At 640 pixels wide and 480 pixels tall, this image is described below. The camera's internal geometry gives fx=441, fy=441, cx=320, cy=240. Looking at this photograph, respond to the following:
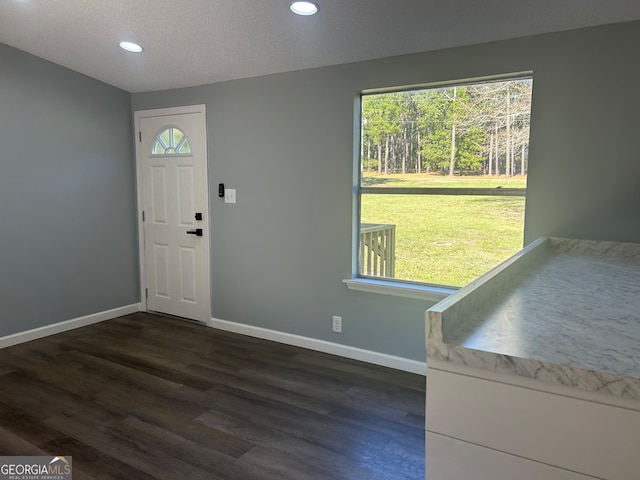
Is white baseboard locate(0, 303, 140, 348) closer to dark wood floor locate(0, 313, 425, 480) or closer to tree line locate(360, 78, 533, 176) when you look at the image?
dark wood floor locate(0, 313, 425, 480)

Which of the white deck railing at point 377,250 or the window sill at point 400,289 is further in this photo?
the white deck railing at point 377,250

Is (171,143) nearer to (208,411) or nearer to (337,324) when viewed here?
(337,324)

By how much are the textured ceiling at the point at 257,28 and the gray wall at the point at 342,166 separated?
0.15 metres

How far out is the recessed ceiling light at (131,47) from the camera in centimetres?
335

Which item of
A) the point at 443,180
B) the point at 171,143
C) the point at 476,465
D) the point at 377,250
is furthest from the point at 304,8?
the point at 476,465

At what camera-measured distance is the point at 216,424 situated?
8.33ft

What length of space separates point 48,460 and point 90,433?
25 centimetres

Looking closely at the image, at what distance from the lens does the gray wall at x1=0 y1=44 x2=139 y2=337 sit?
12.2 ft

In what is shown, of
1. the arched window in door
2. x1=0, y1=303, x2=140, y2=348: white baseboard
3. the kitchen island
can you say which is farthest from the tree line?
x1=0, y1=303, x2=140, y2=348: white baseboard

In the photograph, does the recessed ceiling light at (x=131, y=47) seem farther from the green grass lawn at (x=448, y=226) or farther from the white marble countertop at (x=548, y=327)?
the white marble countertop at (x=548, y=327)

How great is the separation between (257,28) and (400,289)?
202 cm

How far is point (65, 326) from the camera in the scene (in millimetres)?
4152

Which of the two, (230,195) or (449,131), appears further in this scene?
(230,195)

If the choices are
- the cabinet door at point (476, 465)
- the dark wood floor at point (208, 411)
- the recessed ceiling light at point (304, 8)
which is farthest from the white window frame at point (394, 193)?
the cabinet door at point (476, 465)
